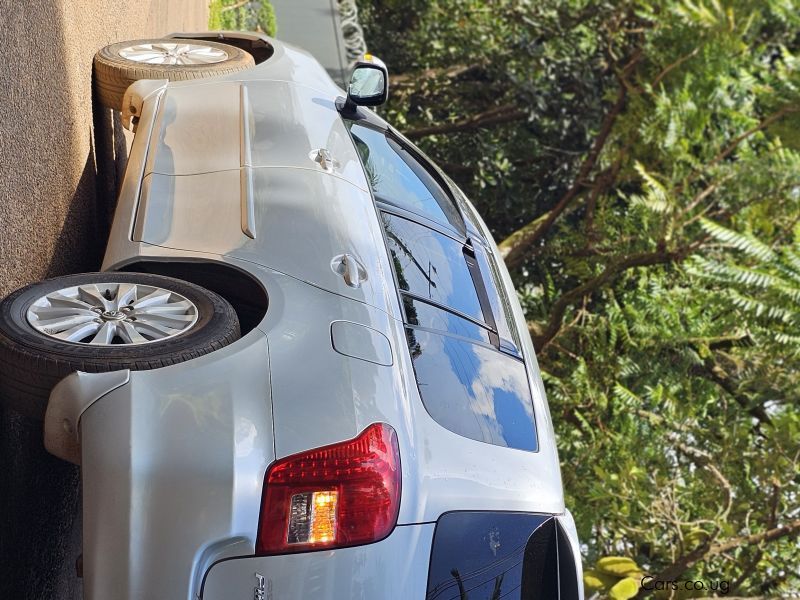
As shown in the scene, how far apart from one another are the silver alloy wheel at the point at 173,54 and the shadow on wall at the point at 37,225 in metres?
0.31

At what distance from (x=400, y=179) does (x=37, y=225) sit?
1.61m

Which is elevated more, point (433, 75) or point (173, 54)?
point (173, 54)

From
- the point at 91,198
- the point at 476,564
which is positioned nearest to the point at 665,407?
the point at 91,198

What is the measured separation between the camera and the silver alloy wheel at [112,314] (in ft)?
10.00

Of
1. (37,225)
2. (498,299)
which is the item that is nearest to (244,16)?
(37,225)

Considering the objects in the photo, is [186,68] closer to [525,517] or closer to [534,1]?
[525,517]

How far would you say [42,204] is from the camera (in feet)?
12.6

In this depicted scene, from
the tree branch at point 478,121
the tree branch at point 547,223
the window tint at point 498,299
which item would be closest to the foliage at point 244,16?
the tree branch at point 478,121

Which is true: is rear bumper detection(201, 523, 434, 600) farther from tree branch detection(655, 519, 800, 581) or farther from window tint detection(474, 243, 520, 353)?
tree branch detection(655, 519, 800, 581)

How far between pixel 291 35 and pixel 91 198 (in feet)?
25.9

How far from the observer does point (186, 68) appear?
4660mm

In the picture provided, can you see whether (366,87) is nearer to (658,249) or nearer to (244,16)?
(658,249)

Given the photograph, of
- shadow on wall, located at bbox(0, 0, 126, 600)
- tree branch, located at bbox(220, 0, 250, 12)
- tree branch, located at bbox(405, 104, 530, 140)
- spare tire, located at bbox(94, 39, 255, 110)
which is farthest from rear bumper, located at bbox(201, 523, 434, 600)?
tree branch, located at bbox(405, 104, 530, 140)

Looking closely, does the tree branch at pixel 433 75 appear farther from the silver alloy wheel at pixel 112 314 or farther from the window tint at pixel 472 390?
the silver alloy wheel at pixel 112 314
